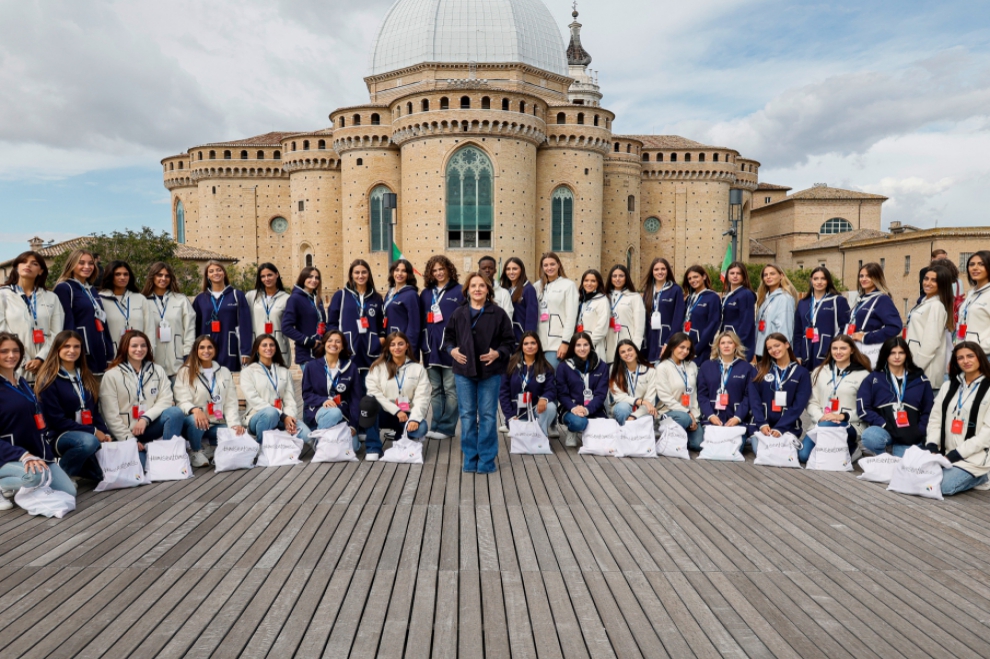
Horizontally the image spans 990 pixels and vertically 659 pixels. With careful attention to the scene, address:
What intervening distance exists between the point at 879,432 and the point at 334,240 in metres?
37.3

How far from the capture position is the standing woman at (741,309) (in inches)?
321

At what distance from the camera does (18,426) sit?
221 inches

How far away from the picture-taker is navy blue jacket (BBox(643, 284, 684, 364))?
27.7ft

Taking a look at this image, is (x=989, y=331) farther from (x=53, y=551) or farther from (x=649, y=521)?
(x=53, y=551)

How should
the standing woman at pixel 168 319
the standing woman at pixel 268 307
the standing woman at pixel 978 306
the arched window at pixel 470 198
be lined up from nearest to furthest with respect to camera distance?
the standing woman at pixel 978 306
the standing woman at pixel 168 319
the standing woman at pixel 268 307
the arched window at pixel 470 198

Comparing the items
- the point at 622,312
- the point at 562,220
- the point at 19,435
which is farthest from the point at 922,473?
the point at 562,220

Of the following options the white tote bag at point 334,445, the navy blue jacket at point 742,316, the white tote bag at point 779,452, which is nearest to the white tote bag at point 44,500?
the white tote bag at point 334,445

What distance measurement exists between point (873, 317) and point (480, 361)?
4.57 metres

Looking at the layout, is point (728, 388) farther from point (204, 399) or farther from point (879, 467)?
point (204, 399)

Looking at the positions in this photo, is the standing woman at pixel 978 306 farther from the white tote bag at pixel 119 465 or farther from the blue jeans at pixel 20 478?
the blue jeans at pixel 20 478

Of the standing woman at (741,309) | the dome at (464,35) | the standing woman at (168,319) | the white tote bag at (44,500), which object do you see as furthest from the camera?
the dome at (464,35)

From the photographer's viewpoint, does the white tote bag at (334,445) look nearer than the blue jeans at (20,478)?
No

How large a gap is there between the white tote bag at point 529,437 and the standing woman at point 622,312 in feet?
5.56

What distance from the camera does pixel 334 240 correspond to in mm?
40969
